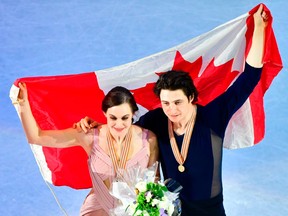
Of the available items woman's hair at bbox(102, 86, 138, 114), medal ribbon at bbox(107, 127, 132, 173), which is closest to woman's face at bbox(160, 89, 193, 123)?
woman's hair at bbox(102, 86, 138, 114)

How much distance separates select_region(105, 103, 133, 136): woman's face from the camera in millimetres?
4324

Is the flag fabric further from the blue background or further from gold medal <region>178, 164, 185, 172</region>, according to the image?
the blue background

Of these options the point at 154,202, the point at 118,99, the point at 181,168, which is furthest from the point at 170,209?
the point at 118,99

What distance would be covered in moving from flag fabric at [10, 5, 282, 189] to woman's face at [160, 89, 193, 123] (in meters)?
0.60

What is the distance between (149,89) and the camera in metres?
4.96

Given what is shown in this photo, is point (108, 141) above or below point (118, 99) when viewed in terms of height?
below

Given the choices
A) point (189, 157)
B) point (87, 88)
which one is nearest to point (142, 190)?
point (189, 157)

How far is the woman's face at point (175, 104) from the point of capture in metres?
4.30

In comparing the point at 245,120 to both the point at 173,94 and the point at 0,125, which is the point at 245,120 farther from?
the point at 0,125

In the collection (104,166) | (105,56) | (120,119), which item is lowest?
(104,166)

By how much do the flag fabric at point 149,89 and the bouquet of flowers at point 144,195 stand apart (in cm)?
85

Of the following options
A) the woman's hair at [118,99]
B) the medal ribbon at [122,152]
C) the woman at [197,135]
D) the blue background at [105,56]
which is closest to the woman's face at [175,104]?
the woman at [197,135]

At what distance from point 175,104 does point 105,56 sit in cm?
359

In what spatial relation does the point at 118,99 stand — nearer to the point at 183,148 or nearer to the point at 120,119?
the point at 120,119
